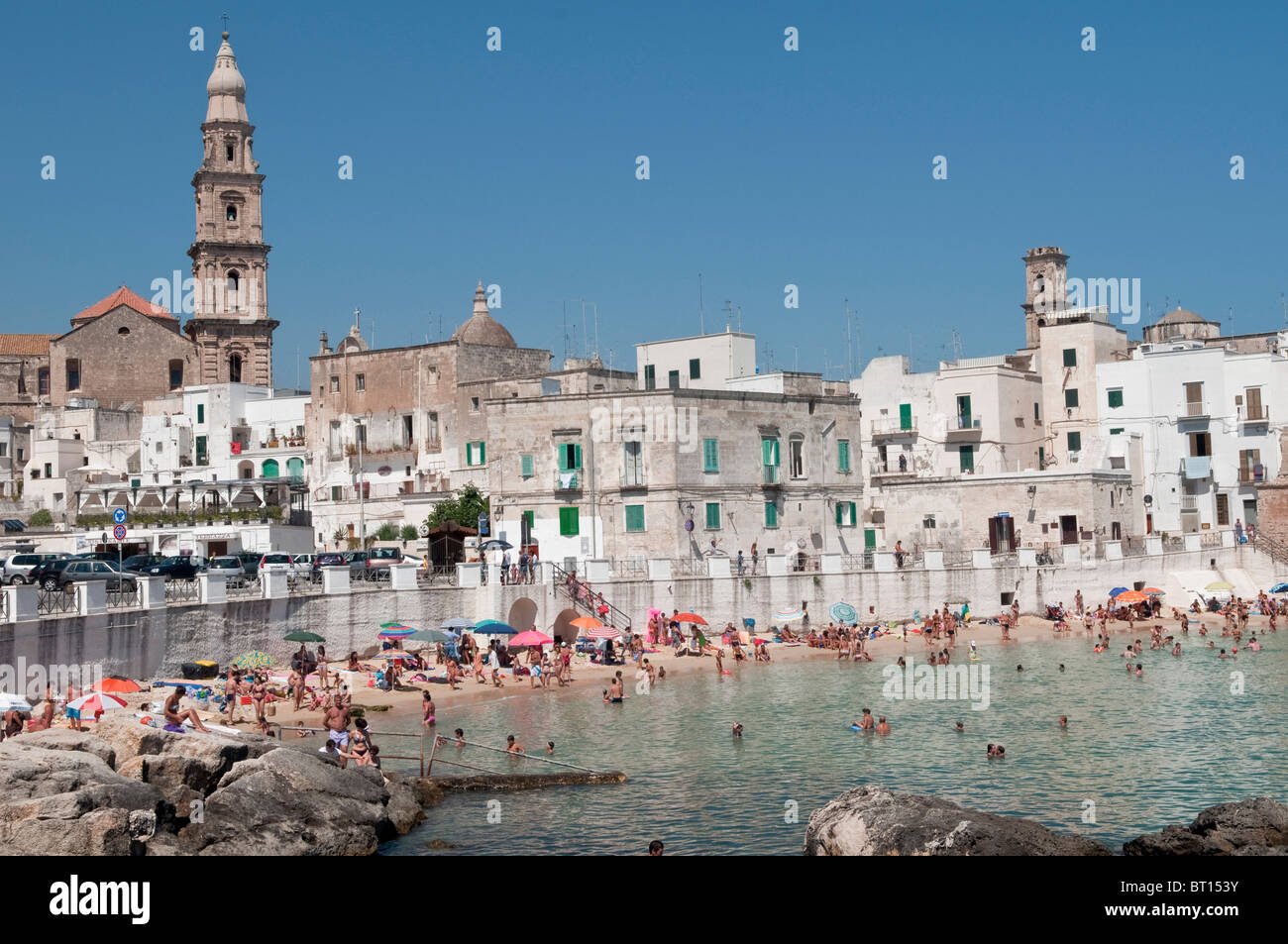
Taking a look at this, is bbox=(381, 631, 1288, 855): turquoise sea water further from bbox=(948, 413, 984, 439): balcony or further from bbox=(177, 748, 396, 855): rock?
bbox=(948, 413, 984, 439): balcony

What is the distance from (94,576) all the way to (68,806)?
21526 millimetres

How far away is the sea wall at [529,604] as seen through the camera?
3159 cm

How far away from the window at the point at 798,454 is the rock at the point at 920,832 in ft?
103

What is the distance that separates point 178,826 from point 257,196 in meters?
75.1

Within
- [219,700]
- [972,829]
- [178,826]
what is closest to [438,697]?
[219,700]

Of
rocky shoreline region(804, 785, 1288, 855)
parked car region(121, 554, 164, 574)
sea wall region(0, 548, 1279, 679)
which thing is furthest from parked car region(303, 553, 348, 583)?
rocky shoreline region(804, 785, 1288, 855)

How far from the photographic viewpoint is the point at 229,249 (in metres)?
88.6

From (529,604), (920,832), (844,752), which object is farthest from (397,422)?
(920,832)

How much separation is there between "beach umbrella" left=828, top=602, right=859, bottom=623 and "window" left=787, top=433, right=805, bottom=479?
5.90 metres

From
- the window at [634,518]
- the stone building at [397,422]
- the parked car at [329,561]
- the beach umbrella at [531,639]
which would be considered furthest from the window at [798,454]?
the stone building at [397,422]

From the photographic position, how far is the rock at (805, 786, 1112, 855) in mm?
17438

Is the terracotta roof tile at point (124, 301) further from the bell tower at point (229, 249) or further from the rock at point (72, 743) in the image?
the rock at point (72, 743)

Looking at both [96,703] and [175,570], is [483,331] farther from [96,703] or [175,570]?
[96,703]
